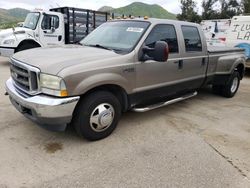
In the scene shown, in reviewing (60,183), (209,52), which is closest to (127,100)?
(60,183)

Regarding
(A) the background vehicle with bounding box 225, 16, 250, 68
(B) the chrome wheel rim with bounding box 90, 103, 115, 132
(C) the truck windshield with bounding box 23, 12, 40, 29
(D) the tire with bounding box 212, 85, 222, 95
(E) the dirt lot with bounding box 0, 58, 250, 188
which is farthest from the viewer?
(C) the truck windshield with bounding box 23, 12, 40, 29

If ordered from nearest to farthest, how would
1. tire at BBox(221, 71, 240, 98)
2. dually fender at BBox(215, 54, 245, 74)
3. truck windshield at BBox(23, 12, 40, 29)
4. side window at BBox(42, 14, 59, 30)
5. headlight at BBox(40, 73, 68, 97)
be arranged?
headlight at BBox(40, 73, 68, 97)
dually fender at BBox(215, 54, 245, 74)
tire at BBox(221, 71, 240, 98)
truck windshield at BBox(23, 12, 40, 29)
side window at BBox(42, 14, 59, 30)

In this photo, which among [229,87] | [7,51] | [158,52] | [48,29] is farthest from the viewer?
[48,29]

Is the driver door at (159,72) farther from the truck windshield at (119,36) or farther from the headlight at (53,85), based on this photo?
the headlight at (53,85)

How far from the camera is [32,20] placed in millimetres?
10984

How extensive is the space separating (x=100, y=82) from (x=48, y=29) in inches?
334

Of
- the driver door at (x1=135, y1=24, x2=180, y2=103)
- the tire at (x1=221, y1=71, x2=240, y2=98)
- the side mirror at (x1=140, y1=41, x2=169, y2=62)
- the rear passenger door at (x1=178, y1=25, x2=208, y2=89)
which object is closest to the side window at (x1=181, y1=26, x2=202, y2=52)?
the rear passenger door at (x1=178, y1=25, x2=208, y2=89)

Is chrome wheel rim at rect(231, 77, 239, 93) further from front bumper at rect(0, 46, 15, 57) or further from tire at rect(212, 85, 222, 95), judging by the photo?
front bumper at rect(0, 46, 15, 57)

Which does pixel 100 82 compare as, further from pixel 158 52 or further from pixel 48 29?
pixel 48 29

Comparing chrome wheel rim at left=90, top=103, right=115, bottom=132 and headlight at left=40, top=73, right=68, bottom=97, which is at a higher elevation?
headlight at left=40, top=73, right=68, bottom=97

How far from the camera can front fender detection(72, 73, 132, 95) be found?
340 centimetres

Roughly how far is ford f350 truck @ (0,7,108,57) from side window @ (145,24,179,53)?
724 centimetres

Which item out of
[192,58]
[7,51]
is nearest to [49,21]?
[7,51]

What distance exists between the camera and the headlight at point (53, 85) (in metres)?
3.23
